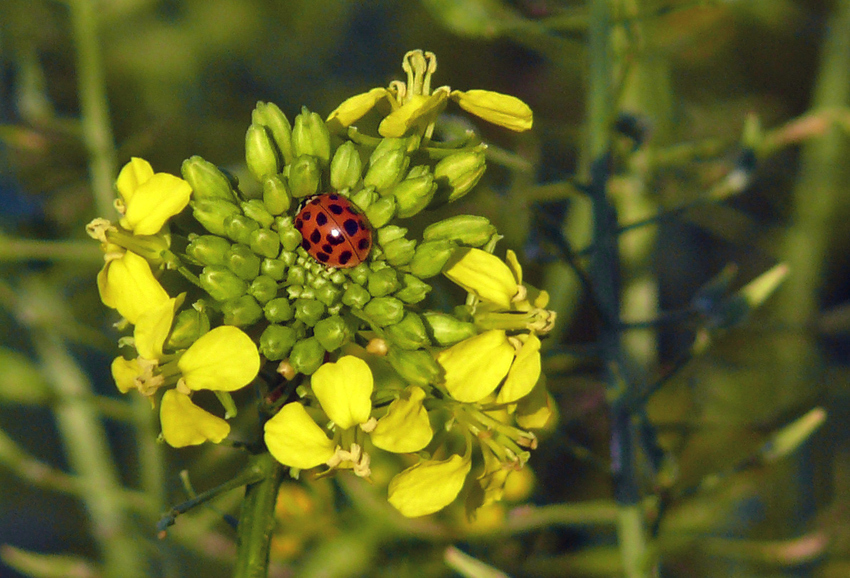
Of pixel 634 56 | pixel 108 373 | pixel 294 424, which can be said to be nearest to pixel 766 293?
pixel 634 56

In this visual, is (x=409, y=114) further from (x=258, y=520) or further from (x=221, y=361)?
(x=258, y=520)

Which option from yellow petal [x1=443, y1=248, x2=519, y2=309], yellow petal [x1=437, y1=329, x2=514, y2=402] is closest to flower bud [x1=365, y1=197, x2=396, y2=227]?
yellow petal [x1=443, y1=248, x2=519, y2=309]

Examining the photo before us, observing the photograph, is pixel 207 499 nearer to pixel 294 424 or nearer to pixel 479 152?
pixel 294 424

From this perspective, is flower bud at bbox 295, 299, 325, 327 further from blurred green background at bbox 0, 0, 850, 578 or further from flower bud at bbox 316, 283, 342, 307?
blurred green background at bbox 0, 0, 850, 578

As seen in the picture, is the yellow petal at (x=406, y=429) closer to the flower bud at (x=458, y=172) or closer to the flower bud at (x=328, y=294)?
the flower bud at (x=328, y=294)

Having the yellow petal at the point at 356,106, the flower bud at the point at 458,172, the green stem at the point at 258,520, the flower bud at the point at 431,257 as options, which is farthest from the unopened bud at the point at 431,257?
the green stem at the point at 258,520

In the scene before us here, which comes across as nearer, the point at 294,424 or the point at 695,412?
the point at 294,424

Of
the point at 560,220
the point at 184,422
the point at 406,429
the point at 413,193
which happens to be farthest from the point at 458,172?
the point at 560,220
